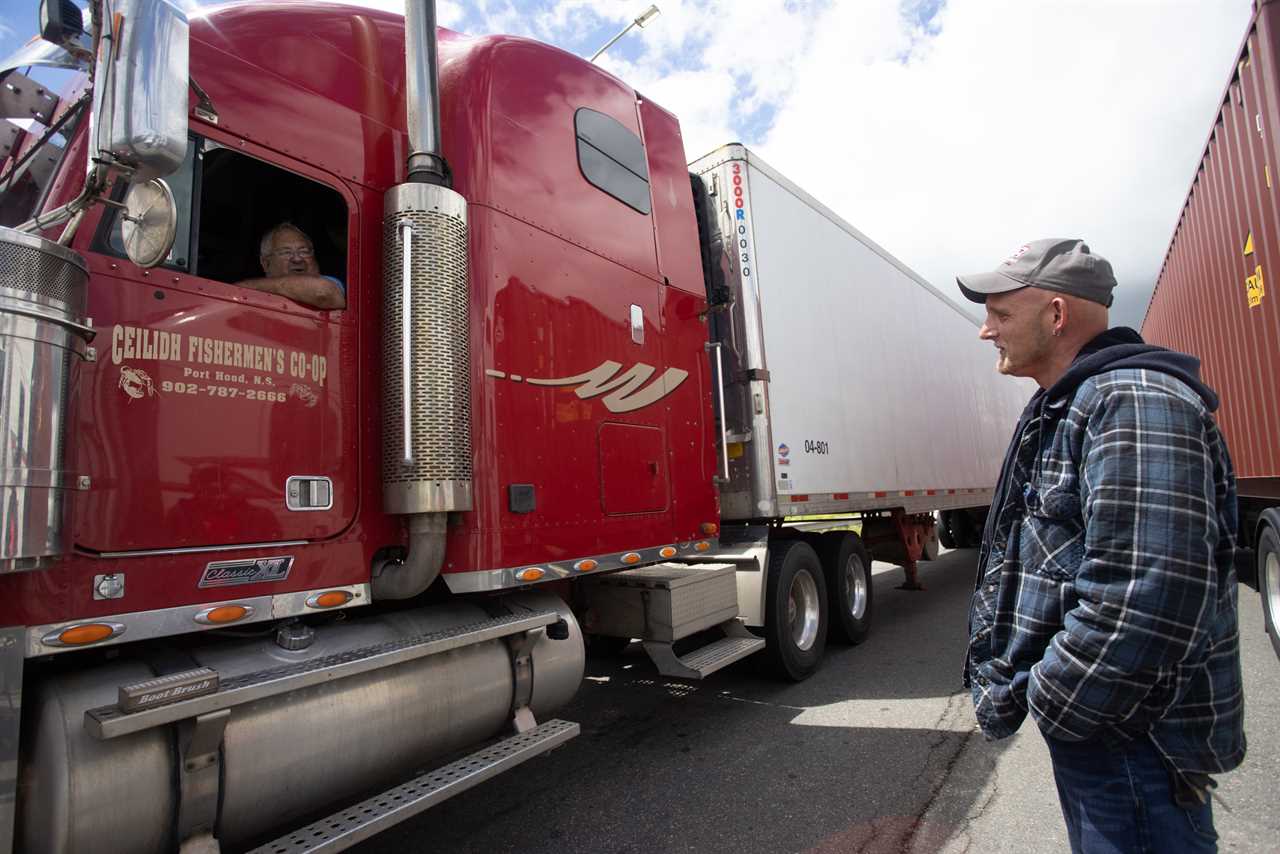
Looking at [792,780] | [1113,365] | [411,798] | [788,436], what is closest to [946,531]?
[788,436]

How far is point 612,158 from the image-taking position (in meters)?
4.09

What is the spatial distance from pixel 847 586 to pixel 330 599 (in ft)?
15.0

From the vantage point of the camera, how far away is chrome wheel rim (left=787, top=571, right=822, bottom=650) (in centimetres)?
552

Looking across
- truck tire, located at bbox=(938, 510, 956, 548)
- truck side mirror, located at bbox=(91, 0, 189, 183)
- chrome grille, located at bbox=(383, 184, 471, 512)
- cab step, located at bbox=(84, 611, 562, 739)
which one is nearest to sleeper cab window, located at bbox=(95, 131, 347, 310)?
chrome grille, located at bbox=(383, 184, 471, 512)

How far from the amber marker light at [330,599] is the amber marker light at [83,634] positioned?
1.96 ft

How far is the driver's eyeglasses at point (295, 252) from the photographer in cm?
291

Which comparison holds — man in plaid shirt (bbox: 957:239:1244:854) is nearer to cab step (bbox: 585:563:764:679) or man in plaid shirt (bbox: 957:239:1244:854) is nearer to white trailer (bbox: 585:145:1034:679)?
cab step (bbox: 585:563:764:679)

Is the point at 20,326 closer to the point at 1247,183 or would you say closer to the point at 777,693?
the point at 777,693

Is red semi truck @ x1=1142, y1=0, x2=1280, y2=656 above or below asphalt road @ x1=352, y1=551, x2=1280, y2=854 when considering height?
above

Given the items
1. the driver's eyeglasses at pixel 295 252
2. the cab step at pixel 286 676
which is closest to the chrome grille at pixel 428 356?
the driver's eyeglasses at pixel 295 252

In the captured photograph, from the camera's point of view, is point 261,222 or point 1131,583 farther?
point 261,222

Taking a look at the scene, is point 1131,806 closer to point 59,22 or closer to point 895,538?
point 59,22

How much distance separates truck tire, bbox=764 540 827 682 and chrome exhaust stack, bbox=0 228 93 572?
4.05 metres

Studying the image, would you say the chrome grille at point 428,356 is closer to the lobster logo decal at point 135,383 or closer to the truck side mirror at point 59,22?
the lobster logo decal at point 135,383
